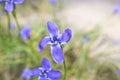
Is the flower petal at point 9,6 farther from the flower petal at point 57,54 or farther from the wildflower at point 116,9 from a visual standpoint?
the wildflower at point 116,9

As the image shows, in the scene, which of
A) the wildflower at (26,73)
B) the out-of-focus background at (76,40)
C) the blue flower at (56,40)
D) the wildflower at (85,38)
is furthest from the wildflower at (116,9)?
the blue flower at (56,40)

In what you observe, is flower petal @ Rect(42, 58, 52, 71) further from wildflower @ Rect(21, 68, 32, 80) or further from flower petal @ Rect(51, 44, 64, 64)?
wildflower @ Rect(21, 68, 32, 80)

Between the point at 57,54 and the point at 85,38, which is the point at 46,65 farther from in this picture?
the point at 85,38

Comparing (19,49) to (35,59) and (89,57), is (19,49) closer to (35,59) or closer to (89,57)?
(35,59)

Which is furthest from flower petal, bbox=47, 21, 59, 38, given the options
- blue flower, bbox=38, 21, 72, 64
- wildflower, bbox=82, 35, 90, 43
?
wildflower, bbox=82, 35, 90, 43

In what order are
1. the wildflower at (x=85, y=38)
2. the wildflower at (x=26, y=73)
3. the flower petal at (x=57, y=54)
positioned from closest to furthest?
the flower petal at (x=57, y=54) → the wildflower at (x=26, y=73) → the wildflower at (x=85, y=38)

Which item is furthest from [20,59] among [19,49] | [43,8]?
[43,8]
